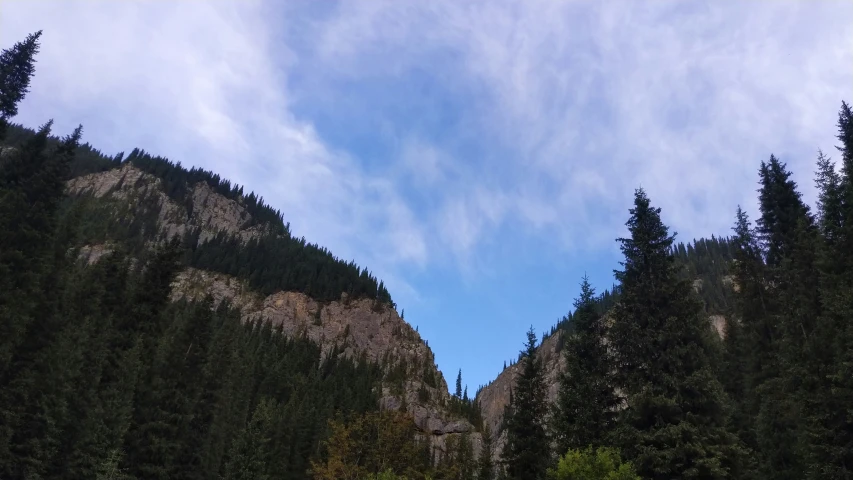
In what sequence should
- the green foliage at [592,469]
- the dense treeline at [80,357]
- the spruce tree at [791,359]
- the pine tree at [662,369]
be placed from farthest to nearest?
1. the dense treeline at [80,357]
2. the spruce tree at [791,359]
3. the pine tree at [662,369]
4. the green foliage at [592,469]

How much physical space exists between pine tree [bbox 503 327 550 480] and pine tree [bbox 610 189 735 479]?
6.80 meters

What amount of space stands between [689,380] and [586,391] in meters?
7.43

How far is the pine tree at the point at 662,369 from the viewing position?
2319cm

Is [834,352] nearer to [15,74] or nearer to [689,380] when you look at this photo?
[689,380]

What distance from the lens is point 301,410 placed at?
72312 millimetres

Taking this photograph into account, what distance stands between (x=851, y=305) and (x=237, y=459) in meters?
49.3

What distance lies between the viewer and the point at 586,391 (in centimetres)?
3031

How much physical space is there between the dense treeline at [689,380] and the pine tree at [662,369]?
6 centimetres

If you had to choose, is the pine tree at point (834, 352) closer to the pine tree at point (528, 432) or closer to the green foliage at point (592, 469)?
the green foliage at point (592, 469)

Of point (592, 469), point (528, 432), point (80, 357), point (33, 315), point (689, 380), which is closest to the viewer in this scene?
point (592, 469)

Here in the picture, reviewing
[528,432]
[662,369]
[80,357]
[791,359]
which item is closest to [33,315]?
[80,357]

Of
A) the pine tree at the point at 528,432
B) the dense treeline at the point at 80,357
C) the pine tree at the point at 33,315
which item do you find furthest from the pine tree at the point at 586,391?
the pine tree at the point at 33,315

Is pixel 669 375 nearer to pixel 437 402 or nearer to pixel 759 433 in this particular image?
pixel 759 433

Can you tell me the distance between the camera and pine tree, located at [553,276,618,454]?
95.9 ft
